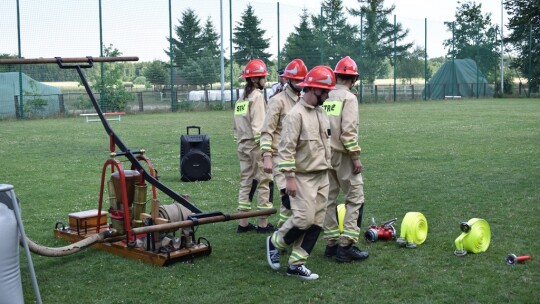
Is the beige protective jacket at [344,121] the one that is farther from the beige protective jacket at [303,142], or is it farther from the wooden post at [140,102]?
the wooden post at [140,102]

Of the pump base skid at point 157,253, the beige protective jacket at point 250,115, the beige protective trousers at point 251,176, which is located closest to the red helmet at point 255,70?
the beige protective jacket at point 250,115

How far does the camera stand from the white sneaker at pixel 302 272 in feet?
20.8

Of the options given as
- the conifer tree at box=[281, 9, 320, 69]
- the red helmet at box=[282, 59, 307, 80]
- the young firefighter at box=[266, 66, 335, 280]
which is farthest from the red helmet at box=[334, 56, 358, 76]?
the conifer tree at box=[281, 9, 320, 69]

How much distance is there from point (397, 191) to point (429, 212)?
5.64ft

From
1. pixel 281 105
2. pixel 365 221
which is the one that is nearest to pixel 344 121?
pixel 281 105

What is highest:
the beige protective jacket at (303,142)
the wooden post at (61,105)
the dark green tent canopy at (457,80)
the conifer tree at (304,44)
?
the conifer tree at (304,44)

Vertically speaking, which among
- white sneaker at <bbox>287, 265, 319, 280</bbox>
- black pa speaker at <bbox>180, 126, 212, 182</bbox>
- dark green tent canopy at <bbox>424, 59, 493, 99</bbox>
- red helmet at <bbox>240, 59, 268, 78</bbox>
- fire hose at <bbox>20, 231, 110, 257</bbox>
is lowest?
white sneaker at <bbox>287, 265, 319, 280</bbox>

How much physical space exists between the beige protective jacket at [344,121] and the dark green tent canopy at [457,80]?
44249 millimetres

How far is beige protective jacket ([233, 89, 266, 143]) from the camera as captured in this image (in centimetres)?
830

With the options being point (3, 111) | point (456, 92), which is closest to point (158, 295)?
point (3, 111)

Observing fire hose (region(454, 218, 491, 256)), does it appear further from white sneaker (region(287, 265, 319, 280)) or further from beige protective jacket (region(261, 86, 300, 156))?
beige protective jacket (region(261, 86, 300, 156))

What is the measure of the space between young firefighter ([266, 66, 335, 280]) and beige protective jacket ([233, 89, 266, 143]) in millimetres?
1828

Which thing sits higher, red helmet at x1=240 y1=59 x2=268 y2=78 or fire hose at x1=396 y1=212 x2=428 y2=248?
red helmet at x1=240 y1=59 x2=268 y2=78

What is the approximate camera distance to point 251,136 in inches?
328
